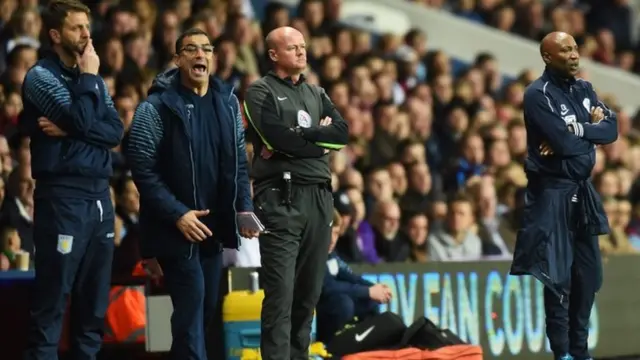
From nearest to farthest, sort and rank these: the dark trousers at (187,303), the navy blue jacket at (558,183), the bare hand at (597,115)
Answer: the dark trousers at (187,303) < the navy blue jacket at (558,183) < the bare hand at (597,115)

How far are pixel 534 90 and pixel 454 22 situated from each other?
9759 mm

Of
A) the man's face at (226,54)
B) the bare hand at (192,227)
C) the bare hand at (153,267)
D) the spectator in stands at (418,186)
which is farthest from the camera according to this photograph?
the spectator in stands at (418,186)

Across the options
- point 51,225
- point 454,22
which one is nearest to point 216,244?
point 51,225

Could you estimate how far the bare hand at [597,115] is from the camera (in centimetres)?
1048

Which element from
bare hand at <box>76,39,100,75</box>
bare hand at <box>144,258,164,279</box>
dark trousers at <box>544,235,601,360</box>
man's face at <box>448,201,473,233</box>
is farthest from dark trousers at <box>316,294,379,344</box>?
bare hand at <box>76,39,100,75</box>

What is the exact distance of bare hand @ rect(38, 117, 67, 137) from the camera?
28.7 feet

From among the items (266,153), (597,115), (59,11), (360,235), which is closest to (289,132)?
(266,153)

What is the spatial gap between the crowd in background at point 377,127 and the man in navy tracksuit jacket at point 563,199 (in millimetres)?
2628

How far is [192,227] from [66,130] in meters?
0.91

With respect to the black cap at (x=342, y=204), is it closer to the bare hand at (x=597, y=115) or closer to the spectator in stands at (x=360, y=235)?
the spectator in stands at (x=360, y=235)

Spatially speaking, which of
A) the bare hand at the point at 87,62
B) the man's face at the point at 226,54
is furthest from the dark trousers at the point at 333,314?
the man's face at the point at 226,54

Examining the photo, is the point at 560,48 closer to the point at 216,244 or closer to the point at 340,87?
the point at 216,244

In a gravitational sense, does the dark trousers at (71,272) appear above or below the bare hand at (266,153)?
below

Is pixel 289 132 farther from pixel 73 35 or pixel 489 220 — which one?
pixel 489 220
